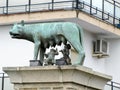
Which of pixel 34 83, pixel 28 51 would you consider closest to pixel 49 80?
pixel 34 83

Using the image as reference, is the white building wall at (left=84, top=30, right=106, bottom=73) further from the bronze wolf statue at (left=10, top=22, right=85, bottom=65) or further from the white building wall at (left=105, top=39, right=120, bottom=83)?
the bronze wolf statue at (left=10, top=22, right=85, bottom=65)

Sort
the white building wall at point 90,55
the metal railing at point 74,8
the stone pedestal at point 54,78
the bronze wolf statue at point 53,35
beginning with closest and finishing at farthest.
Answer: the stone pedestal at point 54,78, the bronze wolf statue at point 53,35, the metal railing at point 74,8, the white building wall at point 90,55

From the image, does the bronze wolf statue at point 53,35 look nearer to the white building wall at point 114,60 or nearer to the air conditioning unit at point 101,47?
the air conditioning unit at point 101,47

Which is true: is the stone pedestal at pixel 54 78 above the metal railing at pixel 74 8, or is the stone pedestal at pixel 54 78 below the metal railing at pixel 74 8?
below

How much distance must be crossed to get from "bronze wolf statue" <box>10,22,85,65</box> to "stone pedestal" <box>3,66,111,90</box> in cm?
46

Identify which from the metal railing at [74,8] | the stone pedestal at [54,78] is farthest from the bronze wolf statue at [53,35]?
the metal railing at [74,8]

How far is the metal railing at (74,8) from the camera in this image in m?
21.0

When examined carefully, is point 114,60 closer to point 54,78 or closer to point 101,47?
point 101,47

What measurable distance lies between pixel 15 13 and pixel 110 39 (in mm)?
4087

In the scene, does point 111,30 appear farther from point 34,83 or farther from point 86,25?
point 34,83

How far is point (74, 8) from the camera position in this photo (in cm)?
2050

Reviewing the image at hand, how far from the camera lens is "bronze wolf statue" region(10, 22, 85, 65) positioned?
43.0ft

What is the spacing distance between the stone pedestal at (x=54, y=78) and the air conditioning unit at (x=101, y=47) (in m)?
9.98

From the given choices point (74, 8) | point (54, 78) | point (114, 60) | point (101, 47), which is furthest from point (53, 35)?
point (114, 60)
